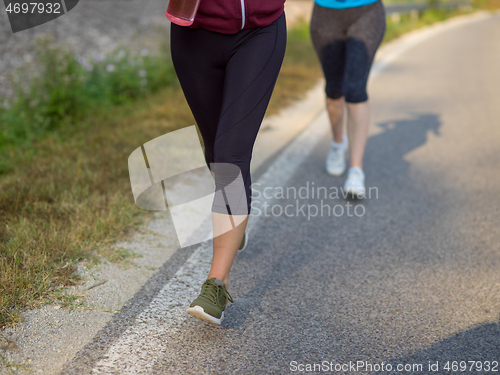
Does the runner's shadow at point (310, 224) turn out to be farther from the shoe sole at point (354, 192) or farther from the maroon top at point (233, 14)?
the maroon top at point (233, 14)

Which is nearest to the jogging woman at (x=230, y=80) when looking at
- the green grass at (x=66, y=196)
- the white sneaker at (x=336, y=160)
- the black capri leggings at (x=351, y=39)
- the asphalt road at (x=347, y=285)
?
the asphalt road at (x=347, y=285)

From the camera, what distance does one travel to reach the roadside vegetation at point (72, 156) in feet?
7.18

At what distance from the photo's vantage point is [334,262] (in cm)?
254

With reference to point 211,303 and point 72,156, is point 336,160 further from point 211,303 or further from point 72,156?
point 211,303

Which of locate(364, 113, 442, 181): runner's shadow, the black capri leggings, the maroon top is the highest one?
the maroon top

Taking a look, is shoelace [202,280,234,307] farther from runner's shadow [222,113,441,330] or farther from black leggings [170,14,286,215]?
black leggings [170,14,286,215]

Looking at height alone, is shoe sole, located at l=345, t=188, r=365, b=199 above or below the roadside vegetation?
below

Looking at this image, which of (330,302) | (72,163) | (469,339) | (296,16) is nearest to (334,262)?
(330,302)

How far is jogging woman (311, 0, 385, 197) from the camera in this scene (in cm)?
312

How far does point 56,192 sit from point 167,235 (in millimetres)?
815

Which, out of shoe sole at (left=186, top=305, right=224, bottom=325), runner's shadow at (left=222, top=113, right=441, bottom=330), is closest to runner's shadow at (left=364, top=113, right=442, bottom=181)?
runner's shadow at (left=222, top=113, right=441, bottom=330)

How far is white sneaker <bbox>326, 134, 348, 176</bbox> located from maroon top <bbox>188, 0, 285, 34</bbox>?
1911 millimetres

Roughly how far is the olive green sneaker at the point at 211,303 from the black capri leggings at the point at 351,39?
1.86 metres

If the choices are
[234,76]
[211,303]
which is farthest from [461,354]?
[234,76]
